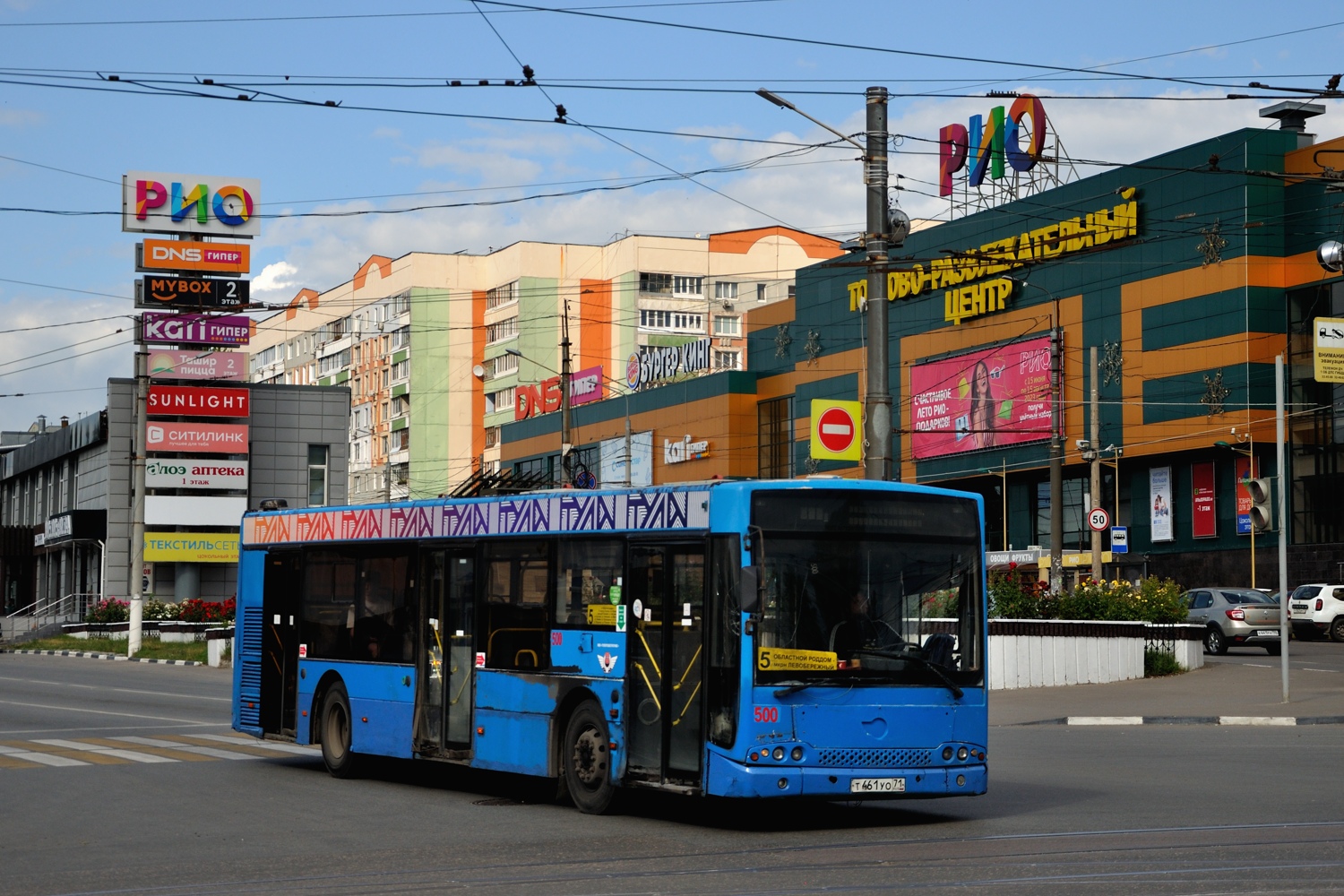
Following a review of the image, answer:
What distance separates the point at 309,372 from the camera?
138 meters

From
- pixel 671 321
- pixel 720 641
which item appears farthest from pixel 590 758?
pixel 671 321

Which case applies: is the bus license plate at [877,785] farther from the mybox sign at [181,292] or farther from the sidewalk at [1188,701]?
the mybox sign at [181,292]

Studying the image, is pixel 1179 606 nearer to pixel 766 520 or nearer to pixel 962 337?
pixel 766 520

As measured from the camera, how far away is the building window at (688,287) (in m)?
109

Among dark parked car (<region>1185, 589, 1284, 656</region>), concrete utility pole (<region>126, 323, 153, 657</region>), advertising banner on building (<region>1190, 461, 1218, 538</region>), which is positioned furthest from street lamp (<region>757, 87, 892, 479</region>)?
advertising banner on building (<region>1190, 461, 1218, 538</region>)

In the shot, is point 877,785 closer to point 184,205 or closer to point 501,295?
point 184,205

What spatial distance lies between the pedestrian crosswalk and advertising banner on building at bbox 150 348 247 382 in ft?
170

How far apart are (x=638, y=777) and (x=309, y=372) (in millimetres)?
129132

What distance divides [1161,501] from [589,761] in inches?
2099

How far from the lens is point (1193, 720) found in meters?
23.4

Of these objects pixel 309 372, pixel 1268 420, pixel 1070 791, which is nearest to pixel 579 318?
pixel 309 372

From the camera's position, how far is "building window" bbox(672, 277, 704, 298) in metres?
109

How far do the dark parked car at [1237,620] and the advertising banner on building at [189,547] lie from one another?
147 ft

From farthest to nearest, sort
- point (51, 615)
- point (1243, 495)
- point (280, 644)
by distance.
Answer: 1. point (51, 615)
2. point (1243, 495)
3. point (280, 644)
